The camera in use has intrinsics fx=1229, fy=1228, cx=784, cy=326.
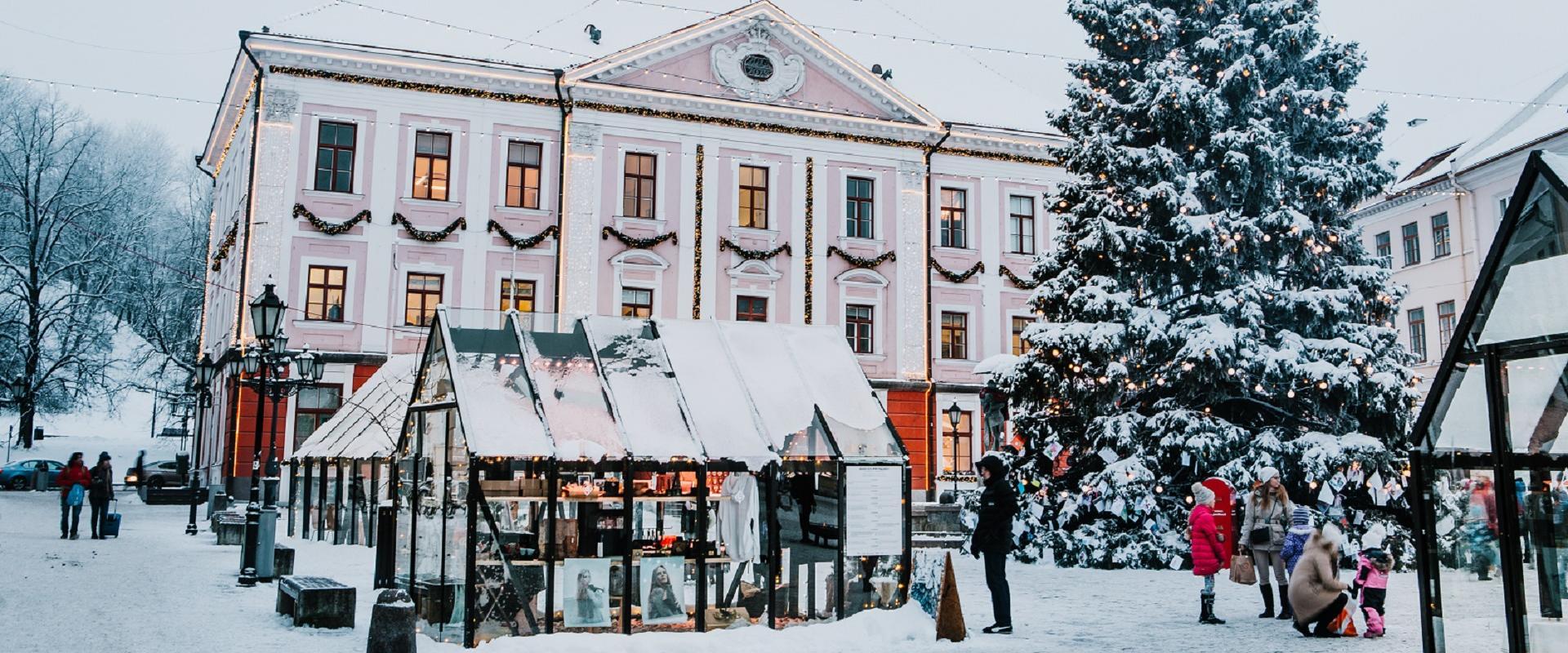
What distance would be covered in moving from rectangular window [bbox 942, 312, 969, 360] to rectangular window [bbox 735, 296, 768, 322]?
5.45m

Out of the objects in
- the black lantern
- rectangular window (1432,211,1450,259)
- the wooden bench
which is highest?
rectangular window (1432,211,1450,259)

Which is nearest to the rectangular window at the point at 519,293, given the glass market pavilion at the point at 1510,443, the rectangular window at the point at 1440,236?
the glass market pavilion at the point at 1510,443

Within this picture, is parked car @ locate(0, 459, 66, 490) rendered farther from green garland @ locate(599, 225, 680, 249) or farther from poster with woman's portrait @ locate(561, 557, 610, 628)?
poster with woman's portrait @ locate(561, 557, 610, 628)

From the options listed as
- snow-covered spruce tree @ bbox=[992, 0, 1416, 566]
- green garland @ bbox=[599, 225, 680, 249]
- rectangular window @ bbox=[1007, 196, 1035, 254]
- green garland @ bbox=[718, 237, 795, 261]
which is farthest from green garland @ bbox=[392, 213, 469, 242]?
snow-covered spruce tree @ bbox=[992, 0, 1416, 566]

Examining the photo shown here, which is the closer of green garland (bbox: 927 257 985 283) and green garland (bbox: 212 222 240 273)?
green garland (bbox: 212 222 240 273)

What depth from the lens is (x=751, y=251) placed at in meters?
32.6

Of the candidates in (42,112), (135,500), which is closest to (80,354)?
(42,112)

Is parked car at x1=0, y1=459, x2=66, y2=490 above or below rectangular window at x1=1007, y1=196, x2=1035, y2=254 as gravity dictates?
below

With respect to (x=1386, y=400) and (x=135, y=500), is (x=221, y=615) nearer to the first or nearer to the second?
(x=1386, y=400)

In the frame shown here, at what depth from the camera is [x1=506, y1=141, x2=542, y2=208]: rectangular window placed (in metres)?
31.0

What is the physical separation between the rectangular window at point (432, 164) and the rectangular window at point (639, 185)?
4473 mm

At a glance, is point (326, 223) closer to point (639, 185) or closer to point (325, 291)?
point (325, 291)

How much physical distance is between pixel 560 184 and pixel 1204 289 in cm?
1764

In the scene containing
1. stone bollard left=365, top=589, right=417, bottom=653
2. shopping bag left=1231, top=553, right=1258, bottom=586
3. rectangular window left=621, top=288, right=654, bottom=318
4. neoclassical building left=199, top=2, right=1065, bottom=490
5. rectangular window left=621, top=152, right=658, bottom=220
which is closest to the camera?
stone bollard left=365, top=589, right=417, bottom=653
